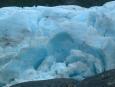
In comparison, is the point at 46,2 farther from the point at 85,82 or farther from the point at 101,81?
the point at 101,81

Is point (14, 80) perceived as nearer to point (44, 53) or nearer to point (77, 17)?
point (44, 53)

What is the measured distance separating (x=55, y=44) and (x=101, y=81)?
1.28 metres

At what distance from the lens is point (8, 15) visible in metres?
5.46

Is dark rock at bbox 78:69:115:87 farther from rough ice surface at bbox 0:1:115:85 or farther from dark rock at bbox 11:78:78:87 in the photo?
rough ice surface at bbox 0:1:115:85

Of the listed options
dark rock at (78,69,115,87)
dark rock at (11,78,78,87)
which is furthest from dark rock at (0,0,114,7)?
dark rock at (78,69,115,87)

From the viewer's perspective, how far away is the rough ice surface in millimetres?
4516

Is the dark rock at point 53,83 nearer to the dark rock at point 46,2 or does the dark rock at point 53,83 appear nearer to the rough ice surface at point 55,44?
the rough ice surface at point 55,44

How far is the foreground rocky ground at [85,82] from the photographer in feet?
12.1

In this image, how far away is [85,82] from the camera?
387 centimetres

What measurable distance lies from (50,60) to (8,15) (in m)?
1.08

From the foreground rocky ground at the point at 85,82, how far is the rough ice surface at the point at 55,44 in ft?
1.17

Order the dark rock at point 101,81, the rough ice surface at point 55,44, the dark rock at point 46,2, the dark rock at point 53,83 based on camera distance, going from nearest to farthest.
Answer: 1. the dark rock at point 101,81
2. the dark rock at point 53,83
3. the rough ice surface at point 55,44
4. the dark rock at point 46,2

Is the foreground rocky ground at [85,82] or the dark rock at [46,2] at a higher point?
the foreground rocky ground at [85,82]

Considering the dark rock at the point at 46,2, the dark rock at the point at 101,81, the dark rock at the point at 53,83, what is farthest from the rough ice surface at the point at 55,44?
the dark rock at the point at 46,2
